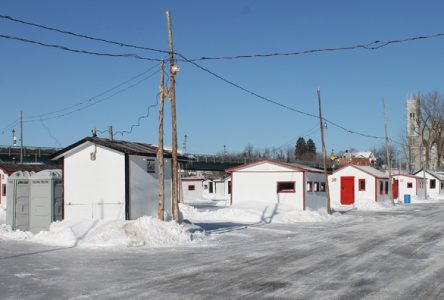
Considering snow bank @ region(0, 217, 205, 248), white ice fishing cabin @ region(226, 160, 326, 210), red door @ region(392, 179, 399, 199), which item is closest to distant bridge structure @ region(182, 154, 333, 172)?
red door @ region(392, 179, 399, 199)

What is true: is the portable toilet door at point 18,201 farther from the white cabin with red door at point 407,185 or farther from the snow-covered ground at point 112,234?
the white cabin with red door at point 407,185

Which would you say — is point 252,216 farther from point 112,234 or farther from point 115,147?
point 112,234

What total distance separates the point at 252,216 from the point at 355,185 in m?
26.0

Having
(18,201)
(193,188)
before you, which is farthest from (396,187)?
(18,201)

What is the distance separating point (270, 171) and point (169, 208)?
14429 millimetres

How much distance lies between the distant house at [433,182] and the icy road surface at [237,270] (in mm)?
62070

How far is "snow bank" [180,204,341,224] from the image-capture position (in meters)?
30.2

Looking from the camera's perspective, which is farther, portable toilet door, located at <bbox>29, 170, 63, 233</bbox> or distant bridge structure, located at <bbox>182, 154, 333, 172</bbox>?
distant bridge structure, located at <bbox>182, 154, 333, 172</bbox>

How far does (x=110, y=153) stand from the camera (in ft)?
72.0

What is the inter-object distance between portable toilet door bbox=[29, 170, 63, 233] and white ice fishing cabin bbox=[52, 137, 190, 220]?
0.35 metres

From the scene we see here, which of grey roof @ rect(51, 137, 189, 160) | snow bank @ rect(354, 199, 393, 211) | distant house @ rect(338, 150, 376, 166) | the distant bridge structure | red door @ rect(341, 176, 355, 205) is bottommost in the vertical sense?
snow bank @ rect(354, 199, 393, 211)

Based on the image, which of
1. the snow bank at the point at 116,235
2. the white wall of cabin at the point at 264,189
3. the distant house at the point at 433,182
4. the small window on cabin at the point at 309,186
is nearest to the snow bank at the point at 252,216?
the white wall of cabin at the point at 264,189

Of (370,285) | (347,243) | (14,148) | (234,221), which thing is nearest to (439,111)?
(14,148)

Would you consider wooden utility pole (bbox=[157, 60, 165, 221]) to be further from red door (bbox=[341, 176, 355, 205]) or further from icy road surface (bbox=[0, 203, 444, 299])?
red door (bbox=[341, 176, 355, 205])
